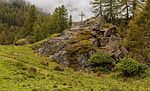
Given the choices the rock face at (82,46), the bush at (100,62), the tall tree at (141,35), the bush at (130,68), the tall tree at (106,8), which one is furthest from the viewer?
the tall tree at (106,8)

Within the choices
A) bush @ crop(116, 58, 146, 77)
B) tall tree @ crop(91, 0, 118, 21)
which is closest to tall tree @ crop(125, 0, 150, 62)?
bush @ crop(116, 58, 146, 77)

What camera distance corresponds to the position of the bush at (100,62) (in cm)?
5259

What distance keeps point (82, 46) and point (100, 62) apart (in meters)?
10.6

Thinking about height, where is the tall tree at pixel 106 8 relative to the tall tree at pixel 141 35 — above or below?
above

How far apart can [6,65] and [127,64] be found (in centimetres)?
1901

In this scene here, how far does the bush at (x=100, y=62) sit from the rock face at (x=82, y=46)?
3391mm

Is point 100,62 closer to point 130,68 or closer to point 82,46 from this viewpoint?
point 130,68

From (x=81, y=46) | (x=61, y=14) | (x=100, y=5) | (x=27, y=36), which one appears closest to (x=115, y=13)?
(x=100, y=5)

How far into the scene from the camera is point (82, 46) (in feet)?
205

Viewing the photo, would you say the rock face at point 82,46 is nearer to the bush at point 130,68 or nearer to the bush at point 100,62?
the bush at point 100,62

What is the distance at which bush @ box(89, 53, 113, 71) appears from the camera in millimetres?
52594

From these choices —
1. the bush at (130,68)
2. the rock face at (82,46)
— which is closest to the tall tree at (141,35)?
the rock face at (82,46)

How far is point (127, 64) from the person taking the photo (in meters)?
47.0

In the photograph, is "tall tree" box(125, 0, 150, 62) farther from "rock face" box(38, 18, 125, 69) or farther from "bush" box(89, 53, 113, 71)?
"bush" box(89, 53, 113, 71)
